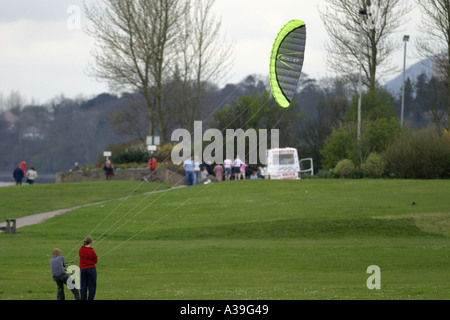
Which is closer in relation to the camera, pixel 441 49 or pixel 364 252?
pixel 364 252

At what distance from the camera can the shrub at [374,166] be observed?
45.2 m

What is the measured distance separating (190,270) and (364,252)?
6.49 metres

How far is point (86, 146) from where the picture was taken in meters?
119

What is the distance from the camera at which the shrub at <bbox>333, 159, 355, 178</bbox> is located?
46.2 meters

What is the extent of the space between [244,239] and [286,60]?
8.80m

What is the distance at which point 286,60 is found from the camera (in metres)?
22.6

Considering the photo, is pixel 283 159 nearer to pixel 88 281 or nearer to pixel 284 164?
pixel 284 164

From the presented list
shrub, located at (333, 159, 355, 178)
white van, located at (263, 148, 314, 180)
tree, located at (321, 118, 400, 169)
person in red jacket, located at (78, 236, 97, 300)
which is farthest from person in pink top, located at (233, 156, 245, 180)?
person in red jacket, located at (78, 236, 97, 300)

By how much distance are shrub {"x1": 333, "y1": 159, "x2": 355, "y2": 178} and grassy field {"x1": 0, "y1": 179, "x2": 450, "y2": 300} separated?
332 cm

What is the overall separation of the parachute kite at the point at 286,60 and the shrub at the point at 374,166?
23.6 meters

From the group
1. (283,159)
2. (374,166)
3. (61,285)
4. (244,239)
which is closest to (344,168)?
(374,166)

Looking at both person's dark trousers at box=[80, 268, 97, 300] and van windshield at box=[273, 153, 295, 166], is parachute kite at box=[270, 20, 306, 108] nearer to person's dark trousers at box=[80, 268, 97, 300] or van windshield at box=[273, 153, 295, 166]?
person's dark trousers at box=[80, 268, 97, 300]
